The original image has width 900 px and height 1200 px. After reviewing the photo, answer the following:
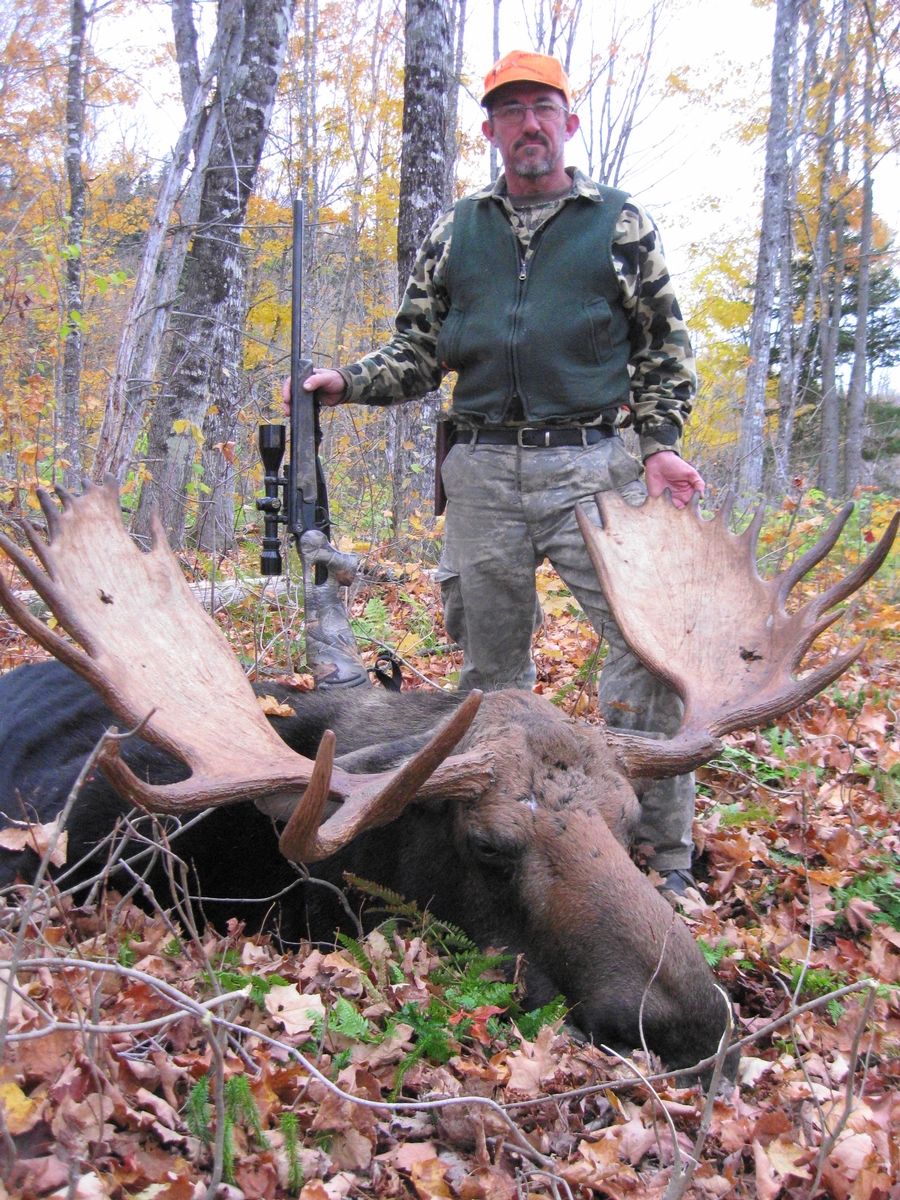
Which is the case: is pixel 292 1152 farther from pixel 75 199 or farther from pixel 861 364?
pixel 861 364

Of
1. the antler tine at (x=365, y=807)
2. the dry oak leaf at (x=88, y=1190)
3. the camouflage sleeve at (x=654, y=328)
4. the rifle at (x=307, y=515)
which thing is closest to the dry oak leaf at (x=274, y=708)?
the rifle at (x=307, y=515)

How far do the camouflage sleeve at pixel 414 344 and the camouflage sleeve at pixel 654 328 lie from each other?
0.92 m

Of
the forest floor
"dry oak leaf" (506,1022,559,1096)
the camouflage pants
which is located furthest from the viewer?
the camouflage pants

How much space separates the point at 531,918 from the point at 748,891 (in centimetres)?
161

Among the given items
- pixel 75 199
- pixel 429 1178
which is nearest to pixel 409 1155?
pixel 429 1178

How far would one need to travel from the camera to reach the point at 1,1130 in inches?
70.4

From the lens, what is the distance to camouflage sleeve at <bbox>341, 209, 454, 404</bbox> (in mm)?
4703

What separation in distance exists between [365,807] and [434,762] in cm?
35

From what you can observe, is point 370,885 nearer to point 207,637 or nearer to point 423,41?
point 207,637

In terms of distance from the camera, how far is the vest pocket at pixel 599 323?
429 centimetres

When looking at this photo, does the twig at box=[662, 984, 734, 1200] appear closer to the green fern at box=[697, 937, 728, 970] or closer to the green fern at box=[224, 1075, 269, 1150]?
the green fern at box=[224, 1075, 269, 1150]

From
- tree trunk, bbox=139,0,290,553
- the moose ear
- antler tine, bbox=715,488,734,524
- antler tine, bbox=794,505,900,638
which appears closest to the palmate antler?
the moose ear

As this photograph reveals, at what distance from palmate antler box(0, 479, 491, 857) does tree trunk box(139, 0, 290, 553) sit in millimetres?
5551

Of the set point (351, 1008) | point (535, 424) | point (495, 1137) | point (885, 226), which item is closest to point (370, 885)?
point (351, 1008)
